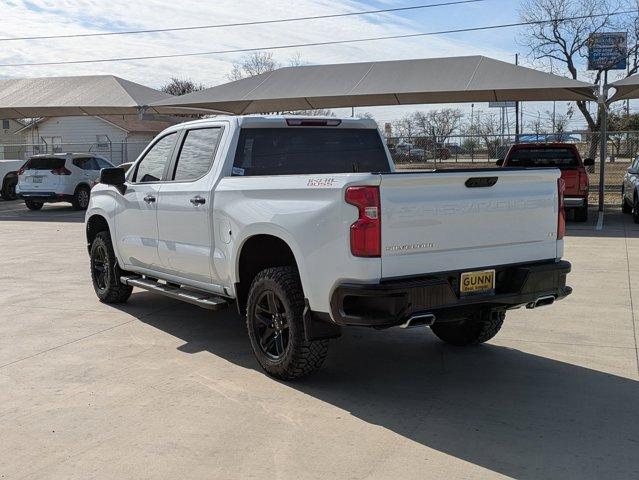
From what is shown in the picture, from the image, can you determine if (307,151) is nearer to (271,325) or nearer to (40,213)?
(271,325)

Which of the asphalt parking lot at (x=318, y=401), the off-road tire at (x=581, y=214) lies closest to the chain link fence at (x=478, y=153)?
the off-road tire at (x=581, y=214)

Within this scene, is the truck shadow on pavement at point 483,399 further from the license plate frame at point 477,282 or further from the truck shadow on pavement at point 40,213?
the truck shadow on pavement at point 40,213

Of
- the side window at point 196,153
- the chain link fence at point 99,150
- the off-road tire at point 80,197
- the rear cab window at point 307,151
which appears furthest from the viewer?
the chain link fence at point 99,150

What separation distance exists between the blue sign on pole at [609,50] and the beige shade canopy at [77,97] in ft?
90.8

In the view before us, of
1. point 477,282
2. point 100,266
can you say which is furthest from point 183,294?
point 477,282

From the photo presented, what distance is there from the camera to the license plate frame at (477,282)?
488 cm

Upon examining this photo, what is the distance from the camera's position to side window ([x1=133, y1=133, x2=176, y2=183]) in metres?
7.05

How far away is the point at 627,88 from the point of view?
60.2 ft

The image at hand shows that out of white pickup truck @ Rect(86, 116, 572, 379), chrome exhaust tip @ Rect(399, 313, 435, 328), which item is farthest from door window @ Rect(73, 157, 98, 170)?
chrome exhaust tip @ Rect(399, 313, 435, 328)

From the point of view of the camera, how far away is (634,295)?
8461mm

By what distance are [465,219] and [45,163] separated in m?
19.7

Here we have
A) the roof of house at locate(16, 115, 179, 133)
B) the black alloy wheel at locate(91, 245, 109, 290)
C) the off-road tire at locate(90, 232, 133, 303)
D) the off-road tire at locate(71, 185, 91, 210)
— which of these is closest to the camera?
the off-road tire at locate(90, 232, 133, 303)

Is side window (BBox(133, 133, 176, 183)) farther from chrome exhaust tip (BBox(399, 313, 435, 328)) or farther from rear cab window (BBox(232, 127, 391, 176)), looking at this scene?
chrome exhaust tip (BBox(399, 313, 435, 328))

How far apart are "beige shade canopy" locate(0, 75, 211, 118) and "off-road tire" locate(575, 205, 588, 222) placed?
14.1m
